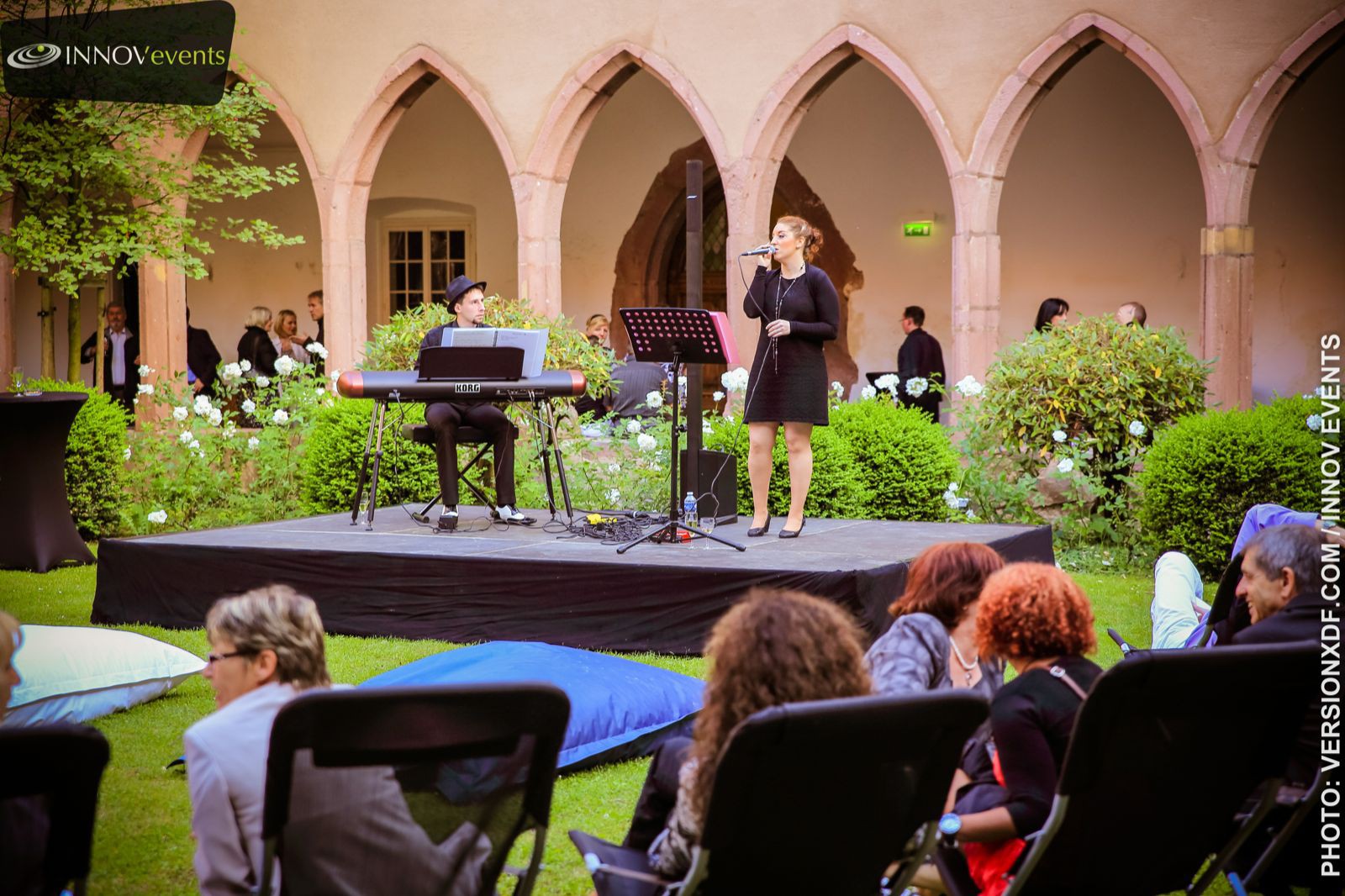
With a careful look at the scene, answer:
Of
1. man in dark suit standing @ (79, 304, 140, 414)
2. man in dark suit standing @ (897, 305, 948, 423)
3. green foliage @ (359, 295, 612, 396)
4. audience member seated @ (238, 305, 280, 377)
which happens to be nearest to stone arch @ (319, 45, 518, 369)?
audience member seated @ (238, 305, 280, 377)

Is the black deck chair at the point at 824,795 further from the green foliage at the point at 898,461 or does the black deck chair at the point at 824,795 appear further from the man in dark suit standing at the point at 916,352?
the man in dark suit standing at the point at 916,352

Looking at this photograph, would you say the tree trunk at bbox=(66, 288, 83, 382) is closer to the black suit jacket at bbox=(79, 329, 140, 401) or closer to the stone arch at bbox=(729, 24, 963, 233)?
the black suit jacket at bbox=(79, 329, 140, 401)

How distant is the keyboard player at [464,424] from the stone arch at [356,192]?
5.00 meters

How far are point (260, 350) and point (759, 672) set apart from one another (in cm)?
1277

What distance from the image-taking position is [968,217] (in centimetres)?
1127

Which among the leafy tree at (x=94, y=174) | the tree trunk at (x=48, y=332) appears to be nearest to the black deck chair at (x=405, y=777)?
the leafy tree at (x=94, y=174)

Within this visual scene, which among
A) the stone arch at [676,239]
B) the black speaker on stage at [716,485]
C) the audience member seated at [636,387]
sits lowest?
the black speaker on stage at [716,485]

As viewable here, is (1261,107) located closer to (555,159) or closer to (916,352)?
(916,352)

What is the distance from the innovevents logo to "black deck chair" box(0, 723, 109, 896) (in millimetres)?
9846

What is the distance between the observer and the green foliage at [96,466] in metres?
9.56

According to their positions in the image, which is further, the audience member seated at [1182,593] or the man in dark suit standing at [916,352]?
the man in dark suit standing at [916,352]

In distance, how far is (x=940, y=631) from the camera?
125 inches

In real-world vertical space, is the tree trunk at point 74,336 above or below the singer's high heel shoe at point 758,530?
above

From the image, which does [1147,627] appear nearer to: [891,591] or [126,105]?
[891,591]
